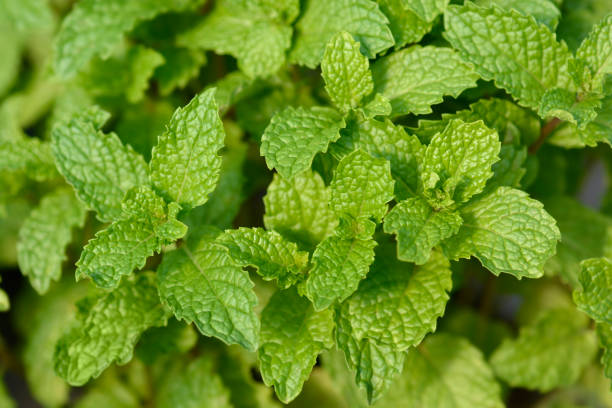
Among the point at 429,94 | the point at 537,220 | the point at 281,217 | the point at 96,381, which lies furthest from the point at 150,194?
the point at 96,381

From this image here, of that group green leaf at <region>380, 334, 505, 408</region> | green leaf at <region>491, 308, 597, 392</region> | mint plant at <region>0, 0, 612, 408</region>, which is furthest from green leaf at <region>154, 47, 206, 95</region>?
green leaf at <region>491, 308, 597, 392</region>

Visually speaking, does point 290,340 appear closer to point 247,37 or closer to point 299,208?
point 299,208

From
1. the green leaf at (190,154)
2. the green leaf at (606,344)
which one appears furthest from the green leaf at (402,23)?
the green leaf at (606,344)

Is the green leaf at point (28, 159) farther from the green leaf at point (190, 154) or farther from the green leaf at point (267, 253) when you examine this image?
the green leaf at point (267, 253)

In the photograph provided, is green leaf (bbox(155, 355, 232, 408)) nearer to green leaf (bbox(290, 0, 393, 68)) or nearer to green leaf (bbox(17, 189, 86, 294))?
green leaf (bbox(17, 189, 86, 294))

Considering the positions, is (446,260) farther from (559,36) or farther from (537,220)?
(559,36)

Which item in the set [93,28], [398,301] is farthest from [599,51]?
[93,28]
